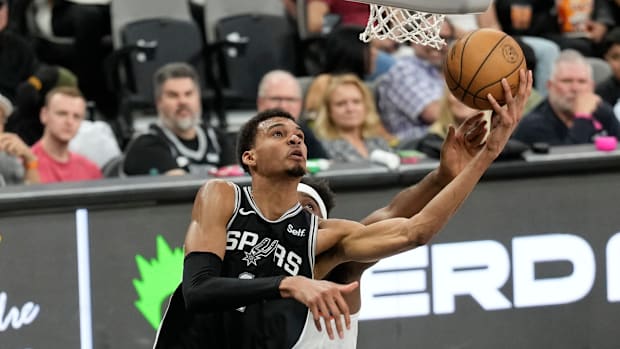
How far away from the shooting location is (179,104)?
7.92 m

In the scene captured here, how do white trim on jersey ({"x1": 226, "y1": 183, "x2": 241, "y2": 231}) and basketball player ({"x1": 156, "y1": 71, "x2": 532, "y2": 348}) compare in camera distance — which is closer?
basketball player ({"x1": 156, "y1": 71, "x2": 532, "y2": 348})

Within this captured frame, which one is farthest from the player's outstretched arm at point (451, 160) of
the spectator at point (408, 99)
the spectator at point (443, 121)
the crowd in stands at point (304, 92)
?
the spectator at point (408, 99)

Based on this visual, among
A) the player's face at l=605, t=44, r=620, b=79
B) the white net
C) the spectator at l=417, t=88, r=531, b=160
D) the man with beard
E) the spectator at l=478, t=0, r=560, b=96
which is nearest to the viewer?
the white net

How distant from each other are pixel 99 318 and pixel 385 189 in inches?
64.8

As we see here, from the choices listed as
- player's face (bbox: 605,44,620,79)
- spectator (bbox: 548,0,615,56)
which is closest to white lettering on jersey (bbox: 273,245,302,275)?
player's face (bbox: 605,44,620,79)

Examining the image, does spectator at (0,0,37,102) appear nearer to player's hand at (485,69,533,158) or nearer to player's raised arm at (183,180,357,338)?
player's raised arm at (183,180,357,338)

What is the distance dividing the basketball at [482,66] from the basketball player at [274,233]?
91 millimetres

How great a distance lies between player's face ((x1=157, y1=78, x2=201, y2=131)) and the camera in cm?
790

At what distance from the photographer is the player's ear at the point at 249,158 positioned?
486 cm

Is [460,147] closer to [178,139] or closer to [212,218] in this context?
[212,218]

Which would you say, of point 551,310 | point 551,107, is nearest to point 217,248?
point 551,310

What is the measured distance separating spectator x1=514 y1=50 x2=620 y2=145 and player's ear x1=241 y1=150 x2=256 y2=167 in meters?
3.60

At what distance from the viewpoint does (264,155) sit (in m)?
4.82

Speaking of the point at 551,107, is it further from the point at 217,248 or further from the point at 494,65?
the point at 217,248
